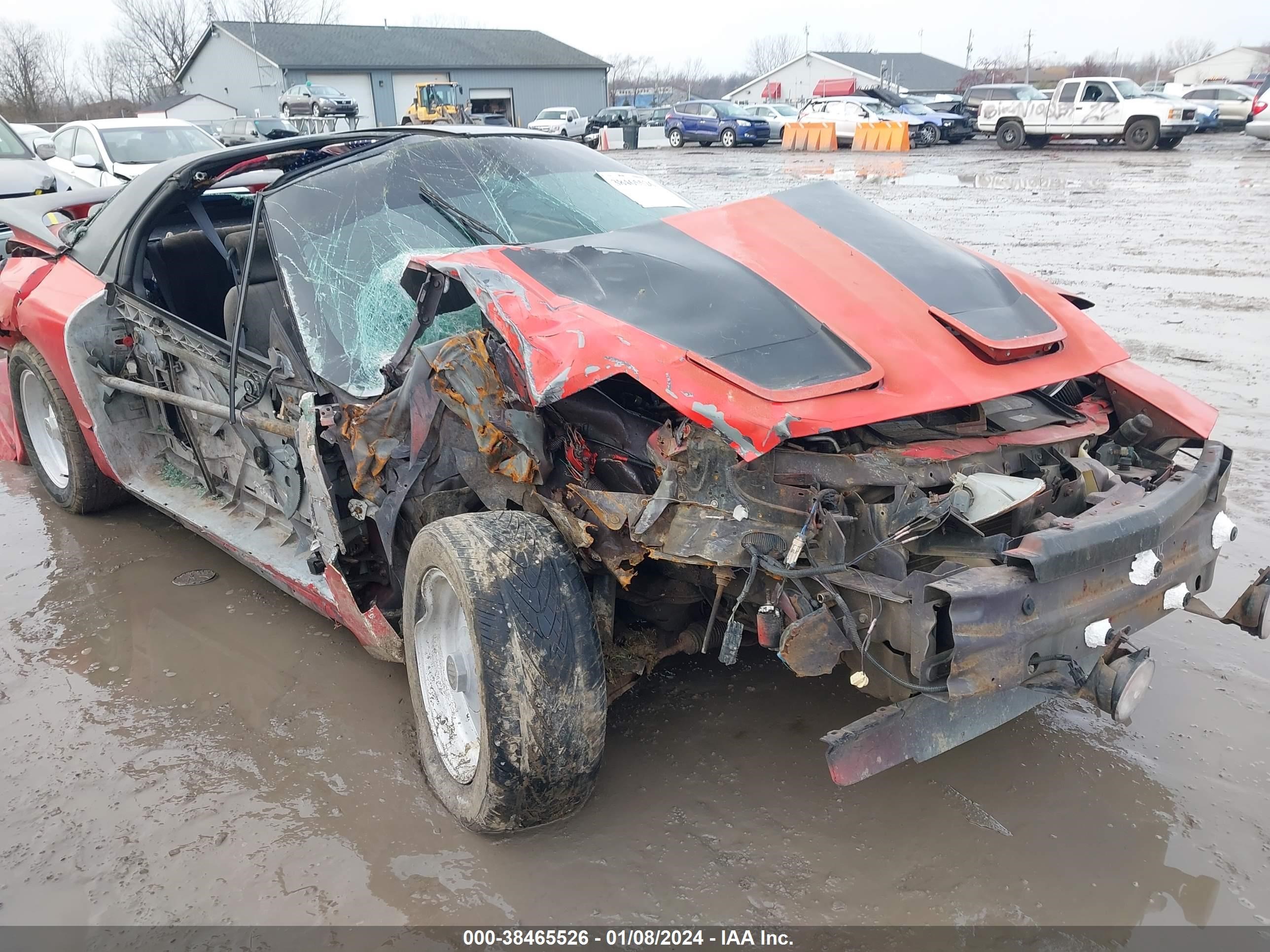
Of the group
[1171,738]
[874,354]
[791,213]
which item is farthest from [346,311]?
[1171,738]

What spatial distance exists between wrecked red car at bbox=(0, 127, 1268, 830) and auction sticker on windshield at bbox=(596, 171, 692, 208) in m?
0.17

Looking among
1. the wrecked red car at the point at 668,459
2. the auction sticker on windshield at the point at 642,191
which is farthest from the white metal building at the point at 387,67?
the wrecked red car at the point at 668,459

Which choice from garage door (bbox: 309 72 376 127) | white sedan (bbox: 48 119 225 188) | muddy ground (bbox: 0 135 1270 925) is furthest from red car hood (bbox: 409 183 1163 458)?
→ garage door (bbox: 309 72 376 127)

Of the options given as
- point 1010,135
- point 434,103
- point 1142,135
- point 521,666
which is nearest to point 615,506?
point 521,666

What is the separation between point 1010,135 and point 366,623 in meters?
26.0

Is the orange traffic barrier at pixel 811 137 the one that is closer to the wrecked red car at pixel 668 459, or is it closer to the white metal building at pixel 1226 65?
the wrecked red car at pixel 668 459

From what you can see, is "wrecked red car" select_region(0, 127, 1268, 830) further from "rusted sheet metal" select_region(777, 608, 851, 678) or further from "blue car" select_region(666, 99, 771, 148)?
"blue car" select_region(666, 99, 771, 148)

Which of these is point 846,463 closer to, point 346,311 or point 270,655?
point 346,311

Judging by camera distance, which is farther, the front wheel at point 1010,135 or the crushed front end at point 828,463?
the front wheel at point 1010,135

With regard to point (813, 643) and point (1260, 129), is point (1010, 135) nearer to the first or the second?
point (1260, 129)

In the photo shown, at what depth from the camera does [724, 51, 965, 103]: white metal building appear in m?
69.4

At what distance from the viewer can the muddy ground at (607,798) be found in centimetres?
246

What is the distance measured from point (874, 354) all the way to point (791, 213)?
93 cm

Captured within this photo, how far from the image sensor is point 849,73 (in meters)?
68.9
